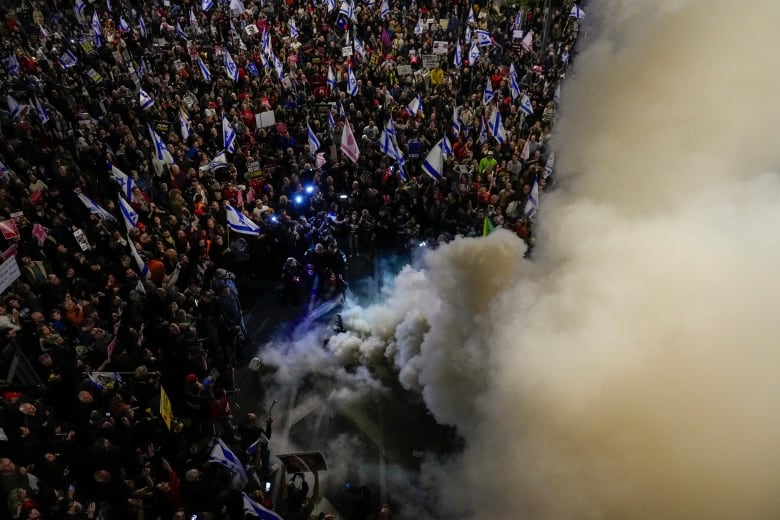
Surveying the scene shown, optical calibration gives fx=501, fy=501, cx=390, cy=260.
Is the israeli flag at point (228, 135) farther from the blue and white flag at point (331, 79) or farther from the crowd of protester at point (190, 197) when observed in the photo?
the blue and white flag at point (331, 79)

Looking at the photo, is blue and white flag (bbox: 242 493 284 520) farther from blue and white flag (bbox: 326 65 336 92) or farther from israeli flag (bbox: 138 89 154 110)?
blue and white flag (bbox: 326 65 336 92)

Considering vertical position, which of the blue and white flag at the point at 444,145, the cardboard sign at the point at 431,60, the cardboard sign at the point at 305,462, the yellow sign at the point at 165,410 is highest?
the cardboard sign at the point at 431,60

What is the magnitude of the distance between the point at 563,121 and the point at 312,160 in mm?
7587

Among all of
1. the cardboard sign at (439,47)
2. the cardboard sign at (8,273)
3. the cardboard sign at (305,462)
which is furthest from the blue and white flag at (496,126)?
the cardboard sign at (8,273)

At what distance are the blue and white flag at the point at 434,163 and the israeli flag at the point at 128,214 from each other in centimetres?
696

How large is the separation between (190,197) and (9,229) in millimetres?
3881

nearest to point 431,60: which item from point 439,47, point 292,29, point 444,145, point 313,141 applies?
point 439,47

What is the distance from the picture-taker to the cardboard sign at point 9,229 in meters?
9.83

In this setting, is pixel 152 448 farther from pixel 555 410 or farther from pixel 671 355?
pixel 671 355

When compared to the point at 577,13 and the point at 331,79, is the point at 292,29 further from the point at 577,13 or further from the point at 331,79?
the point at 577,13

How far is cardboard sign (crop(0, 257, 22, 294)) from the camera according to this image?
8.47 metres

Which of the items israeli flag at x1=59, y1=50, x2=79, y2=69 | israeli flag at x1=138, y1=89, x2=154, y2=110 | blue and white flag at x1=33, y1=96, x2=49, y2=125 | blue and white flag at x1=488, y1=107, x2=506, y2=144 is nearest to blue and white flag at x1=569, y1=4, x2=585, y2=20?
blue and white flag at x1=488, y1=107, x2=506, y2=144

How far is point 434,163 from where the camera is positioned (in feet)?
42.7

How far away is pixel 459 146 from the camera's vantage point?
14969 mm
